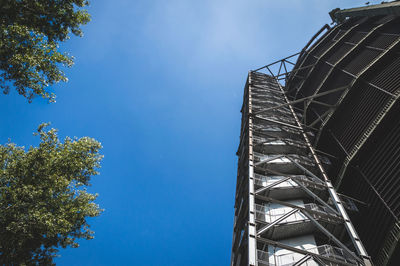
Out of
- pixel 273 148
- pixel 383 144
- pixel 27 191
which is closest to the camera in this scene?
pixel 27 191

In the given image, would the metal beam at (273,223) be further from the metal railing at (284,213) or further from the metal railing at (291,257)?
the metal railing at (291,257)

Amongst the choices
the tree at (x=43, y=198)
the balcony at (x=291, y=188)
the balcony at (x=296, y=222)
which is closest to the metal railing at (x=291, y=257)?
the balcony at (x=296, y=222)

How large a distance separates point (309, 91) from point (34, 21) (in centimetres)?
2239

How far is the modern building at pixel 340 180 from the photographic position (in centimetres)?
859

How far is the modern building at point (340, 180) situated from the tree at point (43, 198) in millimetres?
8290

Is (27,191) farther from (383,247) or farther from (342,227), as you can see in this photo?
(383,247)

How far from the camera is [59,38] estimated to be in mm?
9336

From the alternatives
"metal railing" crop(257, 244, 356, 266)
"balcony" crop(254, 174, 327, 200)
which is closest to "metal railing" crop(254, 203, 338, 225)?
"balcony" crop(254, 174, 327, 200)

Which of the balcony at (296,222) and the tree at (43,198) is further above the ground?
the tree at (43,198)

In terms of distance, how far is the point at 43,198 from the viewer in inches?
381

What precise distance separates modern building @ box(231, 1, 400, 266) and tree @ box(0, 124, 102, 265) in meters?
8.29

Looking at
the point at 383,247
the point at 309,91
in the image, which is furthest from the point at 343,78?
the point at 383,247

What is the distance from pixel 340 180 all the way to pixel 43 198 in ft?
51.3

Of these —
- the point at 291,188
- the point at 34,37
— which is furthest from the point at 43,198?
the point at 291,188
